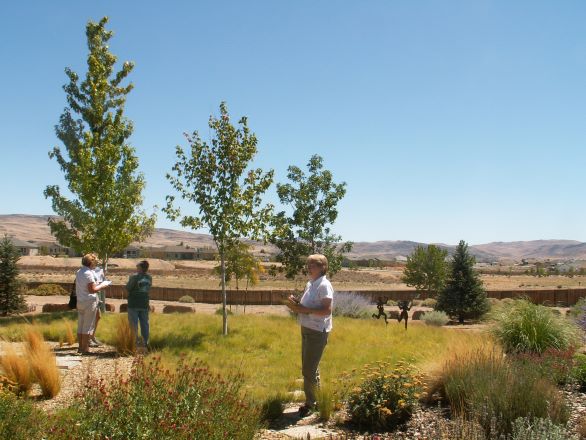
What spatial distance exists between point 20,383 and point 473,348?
5.51 m

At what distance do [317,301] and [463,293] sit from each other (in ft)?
68.4

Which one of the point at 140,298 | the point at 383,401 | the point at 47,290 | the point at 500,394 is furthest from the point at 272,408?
the point at 47,290

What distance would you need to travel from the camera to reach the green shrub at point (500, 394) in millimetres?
5039

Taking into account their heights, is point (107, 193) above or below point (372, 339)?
above

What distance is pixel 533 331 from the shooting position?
29.3 feet

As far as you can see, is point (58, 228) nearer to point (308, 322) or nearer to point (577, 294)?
point (308, 322)

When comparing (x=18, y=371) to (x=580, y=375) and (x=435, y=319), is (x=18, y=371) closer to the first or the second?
(x=580, y=375)

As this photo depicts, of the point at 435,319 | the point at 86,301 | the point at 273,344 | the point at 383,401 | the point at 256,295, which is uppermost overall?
the point at 86,301

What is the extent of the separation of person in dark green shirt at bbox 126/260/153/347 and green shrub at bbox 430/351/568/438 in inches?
221

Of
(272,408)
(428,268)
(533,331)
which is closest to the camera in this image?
(272,408)

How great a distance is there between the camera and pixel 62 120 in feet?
61.4

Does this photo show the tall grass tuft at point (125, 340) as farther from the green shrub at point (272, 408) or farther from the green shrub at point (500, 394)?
the green shrub at point (500, 394)

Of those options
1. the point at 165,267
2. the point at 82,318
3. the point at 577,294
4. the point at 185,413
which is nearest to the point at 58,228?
the point at 82,318

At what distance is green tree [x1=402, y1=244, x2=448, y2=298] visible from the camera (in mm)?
39812
